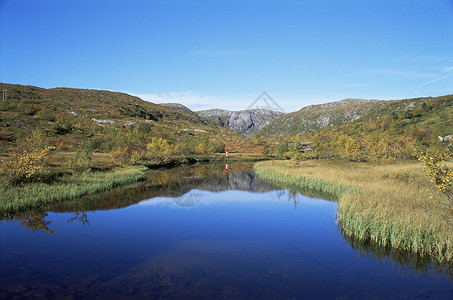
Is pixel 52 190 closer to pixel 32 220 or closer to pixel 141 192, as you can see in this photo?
pixel 32 220

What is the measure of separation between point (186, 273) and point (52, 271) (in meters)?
6.11

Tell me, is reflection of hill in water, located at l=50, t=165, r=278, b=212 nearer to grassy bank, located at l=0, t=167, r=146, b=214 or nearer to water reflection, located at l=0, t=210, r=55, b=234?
grassy bank, located at l=0, t=167, r=146, b=214

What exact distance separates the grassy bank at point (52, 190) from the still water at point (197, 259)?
6.64 ft

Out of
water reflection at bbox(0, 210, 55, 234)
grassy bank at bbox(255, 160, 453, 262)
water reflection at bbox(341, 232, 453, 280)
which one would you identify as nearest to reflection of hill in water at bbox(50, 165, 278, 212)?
water reflection at bbox(0, 210, 55, 234)

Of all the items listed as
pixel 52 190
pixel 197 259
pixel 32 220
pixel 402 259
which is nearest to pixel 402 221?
pixel 402 259

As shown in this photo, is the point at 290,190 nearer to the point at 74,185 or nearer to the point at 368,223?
the point at 368,223

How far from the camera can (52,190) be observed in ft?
85.4

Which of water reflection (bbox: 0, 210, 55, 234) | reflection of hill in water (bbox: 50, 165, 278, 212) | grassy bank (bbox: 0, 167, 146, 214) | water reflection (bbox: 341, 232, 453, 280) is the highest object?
grassy bank (bbox: 0, 167, 146, 214)

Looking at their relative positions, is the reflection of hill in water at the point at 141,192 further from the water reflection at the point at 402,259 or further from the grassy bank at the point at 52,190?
the water reflection at the point at 402,259

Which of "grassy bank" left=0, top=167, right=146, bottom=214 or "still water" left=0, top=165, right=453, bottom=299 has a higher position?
"grassy bank" left=0, top=167, right=146, bottom=214

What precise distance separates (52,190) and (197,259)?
1949cm

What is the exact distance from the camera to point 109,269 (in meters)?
12.6

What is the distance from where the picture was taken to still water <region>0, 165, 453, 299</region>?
10734mm

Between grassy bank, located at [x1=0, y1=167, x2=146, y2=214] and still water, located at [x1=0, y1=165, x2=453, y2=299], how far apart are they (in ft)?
6.64
